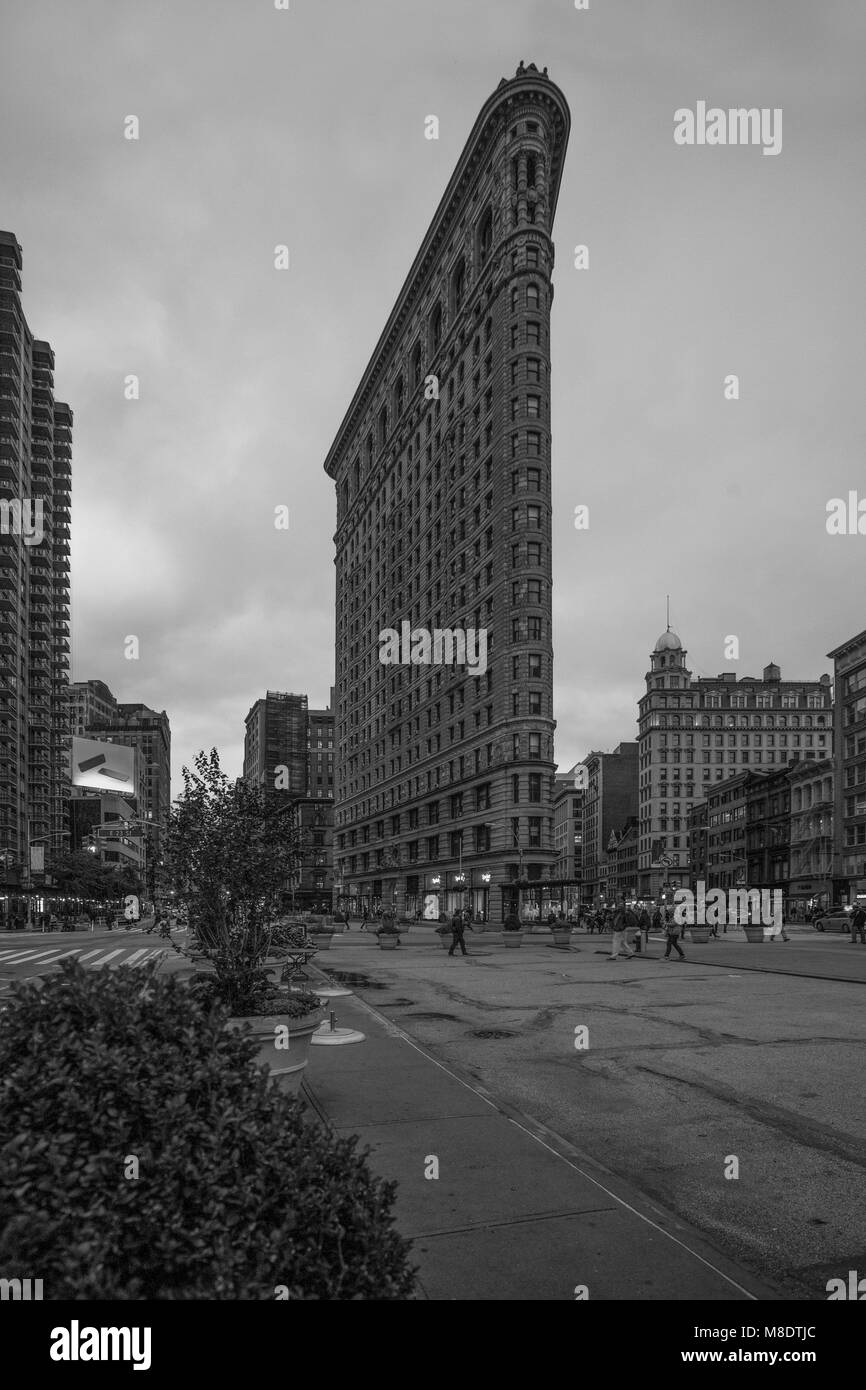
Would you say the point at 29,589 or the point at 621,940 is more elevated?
the point at 29,589

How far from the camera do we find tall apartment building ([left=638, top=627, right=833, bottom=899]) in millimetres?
160875

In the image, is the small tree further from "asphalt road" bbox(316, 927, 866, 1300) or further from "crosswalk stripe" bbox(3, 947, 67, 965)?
"crosswalk stripe" bbox(3, 947, 67, 965)

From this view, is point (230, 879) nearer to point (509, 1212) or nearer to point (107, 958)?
point (509, 1212)

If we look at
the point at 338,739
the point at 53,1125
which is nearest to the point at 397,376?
the point at 338,739

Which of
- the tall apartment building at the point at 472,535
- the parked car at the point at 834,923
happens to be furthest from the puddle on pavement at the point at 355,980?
the parked car at the point at 834,923

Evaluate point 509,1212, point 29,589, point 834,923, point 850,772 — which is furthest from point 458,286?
point 509,1212

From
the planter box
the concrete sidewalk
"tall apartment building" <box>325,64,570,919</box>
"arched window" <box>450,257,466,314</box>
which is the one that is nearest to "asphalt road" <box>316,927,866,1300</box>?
the concrete sidewalk

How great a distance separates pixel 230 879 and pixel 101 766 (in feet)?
433

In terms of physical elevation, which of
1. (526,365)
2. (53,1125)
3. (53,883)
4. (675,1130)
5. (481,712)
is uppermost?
(526,365)

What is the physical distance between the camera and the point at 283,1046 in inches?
294

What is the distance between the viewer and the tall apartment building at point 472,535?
71.8m
